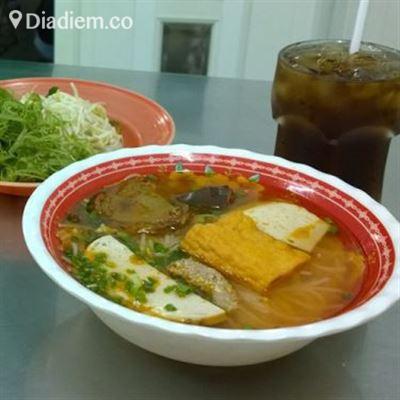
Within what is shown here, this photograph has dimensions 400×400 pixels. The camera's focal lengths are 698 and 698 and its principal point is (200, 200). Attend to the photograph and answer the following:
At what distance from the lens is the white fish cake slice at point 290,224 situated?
2.50ft

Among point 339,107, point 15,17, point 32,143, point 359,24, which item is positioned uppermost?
point 359,24

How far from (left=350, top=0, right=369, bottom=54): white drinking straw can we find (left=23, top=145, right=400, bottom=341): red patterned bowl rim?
0.65ft

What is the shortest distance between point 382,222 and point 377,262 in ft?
0.18

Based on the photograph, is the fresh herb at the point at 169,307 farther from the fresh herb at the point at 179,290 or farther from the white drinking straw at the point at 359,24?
the white drinking straw at the point at 359,24

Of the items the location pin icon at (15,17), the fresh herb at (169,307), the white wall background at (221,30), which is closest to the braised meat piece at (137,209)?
the fresh herb at (169,307)

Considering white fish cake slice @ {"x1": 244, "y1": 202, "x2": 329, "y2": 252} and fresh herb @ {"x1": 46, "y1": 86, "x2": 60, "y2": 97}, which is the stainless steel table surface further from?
fresh herb @ {"x1": 46, "y1": 86, "x2": 60, "y2": 97}

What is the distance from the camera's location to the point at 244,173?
880mm

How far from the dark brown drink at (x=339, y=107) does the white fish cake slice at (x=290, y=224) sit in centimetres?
17

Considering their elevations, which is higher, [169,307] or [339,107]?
[339,107]

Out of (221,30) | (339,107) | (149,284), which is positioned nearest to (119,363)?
(149,284)

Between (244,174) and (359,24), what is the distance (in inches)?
9.4

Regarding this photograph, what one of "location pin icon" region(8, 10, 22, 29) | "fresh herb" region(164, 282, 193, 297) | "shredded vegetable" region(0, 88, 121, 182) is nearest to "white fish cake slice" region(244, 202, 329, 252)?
"fresh herb" region(164, 282, 193, 297)

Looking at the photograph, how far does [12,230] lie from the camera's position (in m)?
0.94

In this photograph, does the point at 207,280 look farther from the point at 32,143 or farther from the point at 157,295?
the point at 32,143
